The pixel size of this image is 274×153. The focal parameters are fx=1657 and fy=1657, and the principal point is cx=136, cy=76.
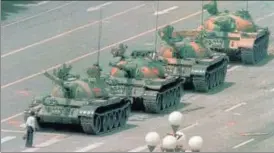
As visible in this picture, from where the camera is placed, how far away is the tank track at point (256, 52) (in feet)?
226

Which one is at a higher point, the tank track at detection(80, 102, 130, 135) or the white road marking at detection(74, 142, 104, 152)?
the white road marking at detection(74, 142, 104, 152)

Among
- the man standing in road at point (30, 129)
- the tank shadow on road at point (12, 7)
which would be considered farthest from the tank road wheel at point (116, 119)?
the tank shadow on road at point (12, 7)

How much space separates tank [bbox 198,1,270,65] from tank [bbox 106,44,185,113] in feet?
28.6

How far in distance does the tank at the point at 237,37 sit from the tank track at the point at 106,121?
1315 cm

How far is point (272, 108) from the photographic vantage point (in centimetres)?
5712

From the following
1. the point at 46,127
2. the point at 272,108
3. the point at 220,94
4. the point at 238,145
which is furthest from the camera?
the point at 220,94

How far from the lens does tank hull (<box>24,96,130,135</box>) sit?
175ft

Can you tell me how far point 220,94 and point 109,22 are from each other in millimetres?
15316

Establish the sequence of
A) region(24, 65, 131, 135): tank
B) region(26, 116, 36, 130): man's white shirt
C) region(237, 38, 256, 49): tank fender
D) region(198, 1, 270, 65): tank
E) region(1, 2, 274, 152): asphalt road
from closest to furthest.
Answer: region(1, 2, 274, 152): asphalt road → region(26, 116, 36, 130): man's white shirt → region(24, 65, 131, 135): tank → region(198, 1, 270, 65): tank → region(237, 38, 256, 49): tank fender

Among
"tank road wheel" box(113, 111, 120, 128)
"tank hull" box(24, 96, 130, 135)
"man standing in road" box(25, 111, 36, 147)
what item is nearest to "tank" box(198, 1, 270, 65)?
"tank road wheel" box(113, 111, 120, 128)

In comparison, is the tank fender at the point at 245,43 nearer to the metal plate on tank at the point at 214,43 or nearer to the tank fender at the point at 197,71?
the metal plate on tank at the point at 214,43

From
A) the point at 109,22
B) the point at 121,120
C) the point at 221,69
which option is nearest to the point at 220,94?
the point at 221,69

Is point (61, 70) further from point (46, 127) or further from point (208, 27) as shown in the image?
point (208, 27)

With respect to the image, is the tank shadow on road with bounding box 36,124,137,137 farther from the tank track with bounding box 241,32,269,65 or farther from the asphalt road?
the tank track with bounding box 241,32,269,65
